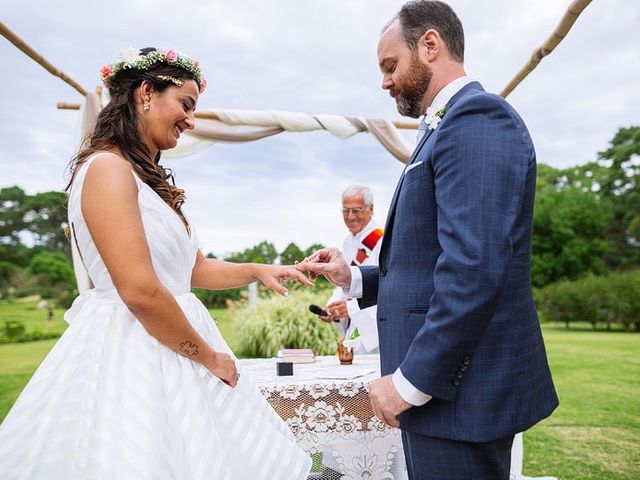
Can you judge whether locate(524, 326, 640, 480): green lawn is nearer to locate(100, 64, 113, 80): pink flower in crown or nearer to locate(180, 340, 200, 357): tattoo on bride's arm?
locate(180, 340, 200, 357): tattoo on bride's arm

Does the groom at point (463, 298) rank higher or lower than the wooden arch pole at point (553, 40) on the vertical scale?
lower

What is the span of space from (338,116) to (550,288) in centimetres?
2013

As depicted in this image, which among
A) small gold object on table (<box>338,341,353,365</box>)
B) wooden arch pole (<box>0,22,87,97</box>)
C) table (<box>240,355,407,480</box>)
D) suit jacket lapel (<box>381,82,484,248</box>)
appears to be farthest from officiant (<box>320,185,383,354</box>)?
suit jacket lapel (<box>381,82,484,248</box>)

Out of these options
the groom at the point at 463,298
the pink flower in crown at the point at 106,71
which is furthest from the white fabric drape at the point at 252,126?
the groom at the point at 463,298

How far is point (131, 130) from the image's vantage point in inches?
70.3

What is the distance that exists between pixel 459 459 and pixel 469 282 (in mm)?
541

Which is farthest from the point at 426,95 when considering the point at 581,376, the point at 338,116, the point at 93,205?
the point at 581,376

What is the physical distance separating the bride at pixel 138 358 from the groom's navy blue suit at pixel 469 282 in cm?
55

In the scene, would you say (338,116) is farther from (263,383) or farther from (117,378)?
(117,378)

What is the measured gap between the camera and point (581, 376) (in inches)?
397

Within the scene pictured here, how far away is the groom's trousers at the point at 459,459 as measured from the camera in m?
1.52

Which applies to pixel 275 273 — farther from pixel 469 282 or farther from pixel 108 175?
pixel 469 282

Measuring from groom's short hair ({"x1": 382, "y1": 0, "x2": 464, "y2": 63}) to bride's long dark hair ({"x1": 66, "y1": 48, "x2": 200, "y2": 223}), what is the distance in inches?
31.4

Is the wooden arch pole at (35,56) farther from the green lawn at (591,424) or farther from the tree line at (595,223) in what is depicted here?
the tree line at (595,223)
